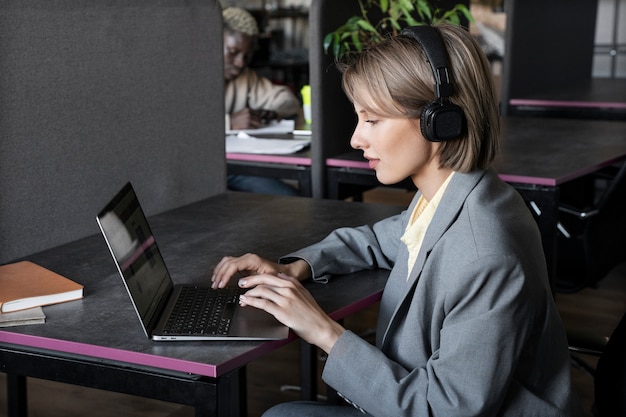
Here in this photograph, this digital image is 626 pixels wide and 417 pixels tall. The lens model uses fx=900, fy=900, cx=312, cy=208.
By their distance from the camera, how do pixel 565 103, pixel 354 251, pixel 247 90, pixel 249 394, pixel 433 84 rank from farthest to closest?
pixel 565 103
pixel 247 90
pixel 249 394
pixel 354 251
pixel 433 84

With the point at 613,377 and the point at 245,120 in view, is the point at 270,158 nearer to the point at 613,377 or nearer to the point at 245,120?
the point at 245,120

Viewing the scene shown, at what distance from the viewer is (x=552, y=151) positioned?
269cm

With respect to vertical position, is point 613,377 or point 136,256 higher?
point 136,256

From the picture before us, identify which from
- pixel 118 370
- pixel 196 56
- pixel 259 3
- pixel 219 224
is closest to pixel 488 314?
pixel 118 370

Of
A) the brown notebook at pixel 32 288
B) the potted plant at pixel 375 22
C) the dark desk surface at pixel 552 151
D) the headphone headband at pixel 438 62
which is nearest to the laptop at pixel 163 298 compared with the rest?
the brown notebook at pixel 32 288

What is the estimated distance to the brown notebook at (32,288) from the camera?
4.43 ft

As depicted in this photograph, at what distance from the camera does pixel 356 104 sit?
4.21 ft

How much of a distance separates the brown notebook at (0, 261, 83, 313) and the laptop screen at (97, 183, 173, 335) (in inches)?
5.1

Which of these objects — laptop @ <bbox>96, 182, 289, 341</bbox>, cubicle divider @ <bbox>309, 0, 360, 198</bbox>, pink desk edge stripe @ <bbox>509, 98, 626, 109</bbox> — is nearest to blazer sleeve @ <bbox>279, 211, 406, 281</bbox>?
laptop @ <bbox>96, 182, 289, 341</bbox>

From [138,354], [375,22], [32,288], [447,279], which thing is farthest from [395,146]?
[375,22]

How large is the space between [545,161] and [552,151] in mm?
206

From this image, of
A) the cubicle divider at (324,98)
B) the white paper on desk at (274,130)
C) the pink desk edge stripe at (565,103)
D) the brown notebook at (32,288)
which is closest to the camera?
the brown notebook at (32,288)

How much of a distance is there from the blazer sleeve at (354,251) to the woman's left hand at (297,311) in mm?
263

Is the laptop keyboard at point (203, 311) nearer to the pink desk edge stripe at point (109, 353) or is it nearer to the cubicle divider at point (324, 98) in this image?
the pink desk edge stripe at point (109, 353)
